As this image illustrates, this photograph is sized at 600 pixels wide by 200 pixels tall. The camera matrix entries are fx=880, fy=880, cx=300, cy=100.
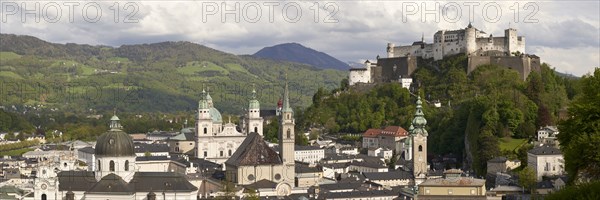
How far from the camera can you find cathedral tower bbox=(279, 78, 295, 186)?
72500mm

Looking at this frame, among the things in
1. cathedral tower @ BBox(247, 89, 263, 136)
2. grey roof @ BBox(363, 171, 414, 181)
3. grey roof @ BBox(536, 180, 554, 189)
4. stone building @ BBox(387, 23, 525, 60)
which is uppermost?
stone building @ BBox(387, 23, 525, 60)

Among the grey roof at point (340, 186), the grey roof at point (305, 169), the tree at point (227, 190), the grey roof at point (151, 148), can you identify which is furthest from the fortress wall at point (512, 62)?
the tree at point (227, 190)

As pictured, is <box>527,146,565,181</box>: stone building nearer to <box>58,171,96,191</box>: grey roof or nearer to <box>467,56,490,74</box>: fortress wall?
<box>58,171,96,191</box>: grey roof

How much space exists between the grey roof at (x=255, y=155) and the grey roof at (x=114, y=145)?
13668mm

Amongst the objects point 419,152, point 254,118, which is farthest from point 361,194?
point 254,118

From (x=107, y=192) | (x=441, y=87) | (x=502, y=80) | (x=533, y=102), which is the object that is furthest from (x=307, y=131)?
(x=107, y=192)

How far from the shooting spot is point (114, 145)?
58.4m

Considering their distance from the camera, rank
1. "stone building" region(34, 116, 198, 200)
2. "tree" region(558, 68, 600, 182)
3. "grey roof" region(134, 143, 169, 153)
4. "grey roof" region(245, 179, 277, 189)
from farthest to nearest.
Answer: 1. "grey roof" region(134, 143, 169, 153)
2. "grey roof" region(245, 179, 277, 189)
3. "stone building" region(34, 116, 198, 200)
4. "tree" region(558, 68, 600, 182)

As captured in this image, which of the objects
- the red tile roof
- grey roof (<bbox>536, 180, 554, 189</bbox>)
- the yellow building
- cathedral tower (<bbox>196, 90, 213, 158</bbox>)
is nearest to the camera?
the yellow building

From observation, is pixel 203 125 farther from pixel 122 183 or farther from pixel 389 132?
pixel 122 183

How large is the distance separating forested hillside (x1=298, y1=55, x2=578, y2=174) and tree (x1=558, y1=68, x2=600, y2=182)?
3490cm

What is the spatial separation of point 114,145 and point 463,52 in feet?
209

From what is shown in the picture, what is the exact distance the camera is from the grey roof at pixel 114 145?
5828 centimetres

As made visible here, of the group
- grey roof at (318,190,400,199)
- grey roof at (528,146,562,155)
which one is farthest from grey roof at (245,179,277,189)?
grey roof at (528,146,562,155)
